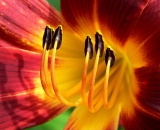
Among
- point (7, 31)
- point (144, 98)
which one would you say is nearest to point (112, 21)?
point (144, 98)

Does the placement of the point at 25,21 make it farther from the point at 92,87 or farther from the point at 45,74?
the point at 92,87

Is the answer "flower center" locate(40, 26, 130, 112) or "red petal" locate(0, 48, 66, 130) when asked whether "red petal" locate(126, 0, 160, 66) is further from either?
"red petal" locate(0, 48, 66, 130)

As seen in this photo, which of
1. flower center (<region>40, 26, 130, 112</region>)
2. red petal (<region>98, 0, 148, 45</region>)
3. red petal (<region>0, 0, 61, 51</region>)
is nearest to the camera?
red petal (<region>98, 0, 148, 45</region>)

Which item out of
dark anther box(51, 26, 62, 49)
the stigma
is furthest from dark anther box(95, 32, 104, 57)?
dark anther box(51, 26, 62, 49)

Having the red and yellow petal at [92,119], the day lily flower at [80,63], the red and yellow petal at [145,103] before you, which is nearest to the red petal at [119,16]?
the day lily flower at [80,63]

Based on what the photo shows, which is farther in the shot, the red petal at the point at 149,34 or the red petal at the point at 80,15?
the red petal at the point at 80,15

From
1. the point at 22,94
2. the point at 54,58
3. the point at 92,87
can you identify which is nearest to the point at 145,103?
the point at 92,87

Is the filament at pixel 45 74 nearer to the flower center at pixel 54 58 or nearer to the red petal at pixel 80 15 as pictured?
the flower center at pixel 54 58
